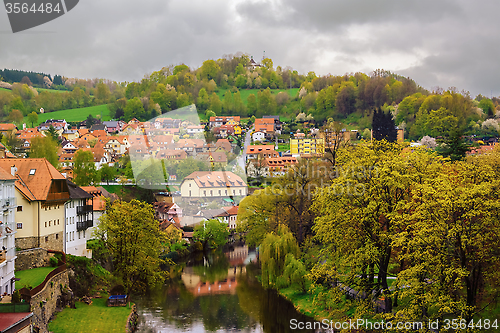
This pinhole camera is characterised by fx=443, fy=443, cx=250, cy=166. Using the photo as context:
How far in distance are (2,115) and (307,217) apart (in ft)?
336

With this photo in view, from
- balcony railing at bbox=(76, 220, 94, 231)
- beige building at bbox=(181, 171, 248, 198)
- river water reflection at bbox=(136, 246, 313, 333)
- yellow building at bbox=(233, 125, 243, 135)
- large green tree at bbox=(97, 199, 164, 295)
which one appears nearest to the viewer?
river water reflection at bbox=(136, 246, 313, 333)

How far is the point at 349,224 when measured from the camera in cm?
1927

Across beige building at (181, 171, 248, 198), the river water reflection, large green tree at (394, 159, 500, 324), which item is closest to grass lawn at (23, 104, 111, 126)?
beige building at (181, 171, 248, 198)

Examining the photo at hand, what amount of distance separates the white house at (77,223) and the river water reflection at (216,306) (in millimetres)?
5456

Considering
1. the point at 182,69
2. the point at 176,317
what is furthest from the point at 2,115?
the point at 176,317

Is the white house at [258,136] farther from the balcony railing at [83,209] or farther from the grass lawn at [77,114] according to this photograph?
the balcony railing at [83,209]

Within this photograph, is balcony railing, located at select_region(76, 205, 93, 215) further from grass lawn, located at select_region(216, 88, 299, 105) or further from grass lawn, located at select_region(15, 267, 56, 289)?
grass lawn, located at select_region(216, 88, 299, 105)

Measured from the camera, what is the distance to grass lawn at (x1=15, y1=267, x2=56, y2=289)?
1994 cm

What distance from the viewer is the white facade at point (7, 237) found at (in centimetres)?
1848

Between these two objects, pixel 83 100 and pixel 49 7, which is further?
pixel 83 100

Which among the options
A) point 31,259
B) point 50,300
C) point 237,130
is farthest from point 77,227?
point 237,130

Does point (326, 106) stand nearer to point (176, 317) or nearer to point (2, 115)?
point (2, 115)

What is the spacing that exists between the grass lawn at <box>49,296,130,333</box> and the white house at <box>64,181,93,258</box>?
5.16 meters

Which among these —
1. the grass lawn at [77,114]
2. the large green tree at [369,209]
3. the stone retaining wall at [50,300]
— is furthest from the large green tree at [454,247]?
the grass lawn at [77,114]
